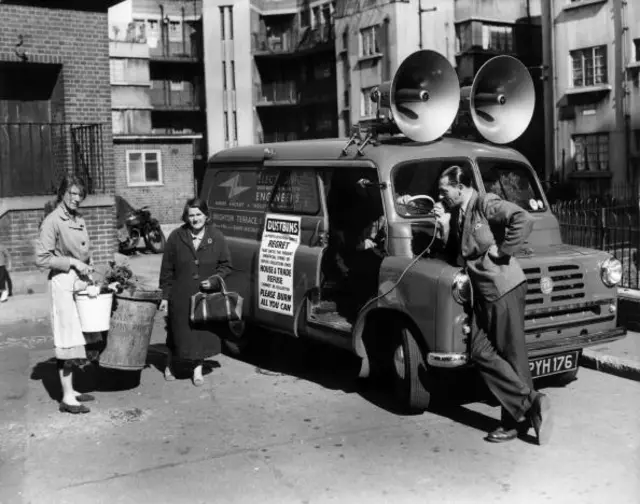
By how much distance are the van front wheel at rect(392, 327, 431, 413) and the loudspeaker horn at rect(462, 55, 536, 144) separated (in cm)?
252

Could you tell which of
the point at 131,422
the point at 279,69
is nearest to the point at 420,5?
the point at 279,69

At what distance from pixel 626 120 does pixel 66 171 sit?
21.7m

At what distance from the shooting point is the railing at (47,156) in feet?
49.3

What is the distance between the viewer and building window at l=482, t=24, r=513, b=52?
134ft

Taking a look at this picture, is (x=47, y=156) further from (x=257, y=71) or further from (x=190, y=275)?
(x=257, y=71)

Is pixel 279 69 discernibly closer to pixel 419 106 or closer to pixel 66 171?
pixel 66 171

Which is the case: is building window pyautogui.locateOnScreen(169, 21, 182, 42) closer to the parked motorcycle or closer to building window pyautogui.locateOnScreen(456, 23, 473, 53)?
building window pyautogui.locateOnScreen(456, 23, 473, 53)

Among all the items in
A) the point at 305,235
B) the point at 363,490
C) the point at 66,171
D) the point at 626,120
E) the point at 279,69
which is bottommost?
the point at 363,490

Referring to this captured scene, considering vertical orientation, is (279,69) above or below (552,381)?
above

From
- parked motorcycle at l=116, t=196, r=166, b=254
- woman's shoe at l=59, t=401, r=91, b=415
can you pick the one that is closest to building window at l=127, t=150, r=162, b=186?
parked motorcycle at l=116, t=196, r=166, b=254

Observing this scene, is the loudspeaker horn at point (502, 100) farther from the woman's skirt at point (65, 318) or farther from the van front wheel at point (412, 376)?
the woman's skirt at point (65, 318)

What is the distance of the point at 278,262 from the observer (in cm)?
823

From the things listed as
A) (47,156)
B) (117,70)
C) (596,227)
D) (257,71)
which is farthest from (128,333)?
(257,71)

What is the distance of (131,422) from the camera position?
22.4 ft
